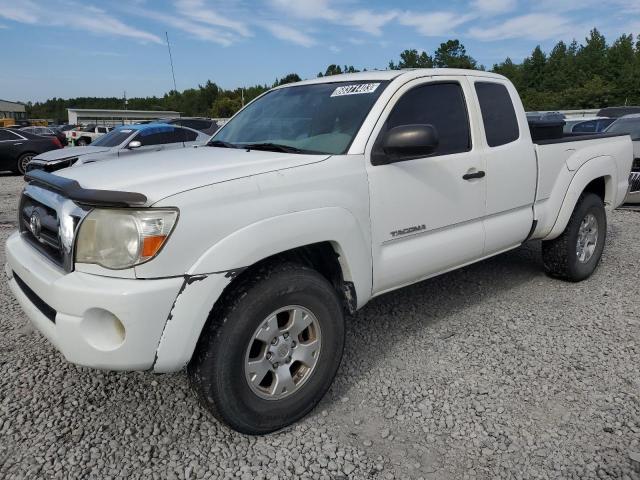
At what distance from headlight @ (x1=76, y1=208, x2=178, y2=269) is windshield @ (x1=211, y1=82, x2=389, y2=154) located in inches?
42.5

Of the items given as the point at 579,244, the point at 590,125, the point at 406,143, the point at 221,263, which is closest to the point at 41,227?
the point at 221,263

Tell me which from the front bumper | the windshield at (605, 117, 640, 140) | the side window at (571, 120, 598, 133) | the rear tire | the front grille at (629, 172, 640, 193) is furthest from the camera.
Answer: the side window at (571, 120, 598, 133)

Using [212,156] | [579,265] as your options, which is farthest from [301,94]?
[579,265]

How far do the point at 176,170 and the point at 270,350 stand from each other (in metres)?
0.98

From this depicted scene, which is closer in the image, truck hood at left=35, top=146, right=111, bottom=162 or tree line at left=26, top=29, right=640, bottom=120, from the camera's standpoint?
truck hood at left=35, top=146, right=111, bottom=162

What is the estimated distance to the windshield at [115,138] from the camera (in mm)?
11062

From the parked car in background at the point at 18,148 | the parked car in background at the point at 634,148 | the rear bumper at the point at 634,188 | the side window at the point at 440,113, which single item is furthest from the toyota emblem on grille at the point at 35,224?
the parked car in background at the point at 18,148

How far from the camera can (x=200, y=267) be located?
214 centimetres

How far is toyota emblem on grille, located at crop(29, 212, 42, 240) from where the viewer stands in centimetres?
256

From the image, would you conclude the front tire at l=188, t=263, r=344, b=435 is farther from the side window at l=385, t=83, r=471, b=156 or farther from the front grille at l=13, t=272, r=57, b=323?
the side window at l=385, t=83, r=471, b=156

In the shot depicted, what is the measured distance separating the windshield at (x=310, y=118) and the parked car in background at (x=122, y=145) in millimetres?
6255

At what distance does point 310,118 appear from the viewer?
10.6 feet

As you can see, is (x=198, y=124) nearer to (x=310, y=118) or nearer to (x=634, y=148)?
(x=634, y=148)

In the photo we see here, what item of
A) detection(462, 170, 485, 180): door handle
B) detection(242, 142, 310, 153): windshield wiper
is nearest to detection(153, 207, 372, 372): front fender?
detection(242, 142, 310, 153): windshield wiper
